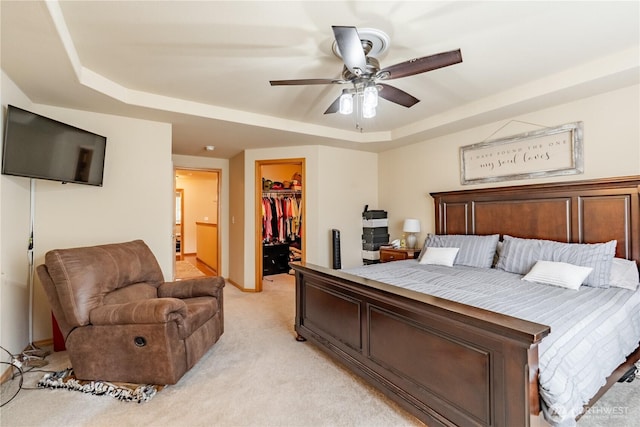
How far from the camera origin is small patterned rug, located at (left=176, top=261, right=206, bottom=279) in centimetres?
612

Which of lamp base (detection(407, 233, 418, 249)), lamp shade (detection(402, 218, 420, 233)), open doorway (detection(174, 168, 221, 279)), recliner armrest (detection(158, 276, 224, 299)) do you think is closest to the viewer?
recliner armrest (detection(158, 276, 224, 299))

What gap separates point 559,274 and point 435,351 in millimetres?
1479

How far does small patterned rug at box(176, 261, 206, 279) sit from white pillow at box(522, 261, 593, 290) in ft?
18.3

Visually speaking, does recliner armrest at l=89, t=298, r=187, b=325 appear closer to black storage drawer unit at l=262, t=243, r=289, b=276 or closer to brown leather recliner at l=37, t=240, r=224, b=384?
brown leather recliner at l=37, t=240, r=224, b=384

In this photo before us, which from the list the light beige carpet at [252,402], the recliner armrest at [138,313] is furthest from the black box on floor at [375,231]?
→ the recliner armrest at [138,313]

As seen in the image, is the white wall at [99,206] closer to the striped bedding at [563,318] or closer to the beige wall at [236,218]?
the beige wall at [236,218]

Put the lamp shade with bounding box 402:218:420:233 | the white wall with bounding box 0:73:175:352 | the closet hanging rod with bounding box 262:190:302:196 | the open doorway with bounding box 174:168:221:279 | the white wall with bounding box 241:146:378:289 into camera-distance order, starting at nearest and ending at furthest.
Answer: the white wall with bounding box 0:73:175:352 < the lamp shade with bounding box 402:218:420:233 < the white wall with bounding box 241:146:378:289 < the closet hanging rod with bounding box 262:190:302:196 < the open doorway with bounding box 174:168:221:279

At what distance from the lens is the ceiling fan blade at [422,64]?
5.64ft

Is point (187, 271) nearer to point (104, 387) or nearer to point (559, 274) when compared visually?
point (104, 387)

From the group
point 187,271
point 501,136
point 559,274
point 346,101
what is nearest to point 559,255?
point 559,274

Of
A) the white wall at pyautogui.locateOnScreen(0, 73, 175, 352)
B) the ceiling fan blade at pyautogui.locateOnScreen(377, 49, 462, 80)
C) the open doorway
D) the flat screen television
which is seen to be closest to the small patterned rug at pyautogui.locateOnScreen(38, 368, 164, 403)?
the white wall at pyautogui.locateOnScreen(0, 73, 175, 352)

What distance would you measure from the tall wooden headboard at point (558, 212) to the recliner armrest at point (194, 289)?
2.95m

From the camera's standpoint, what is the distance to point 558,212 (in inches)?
118

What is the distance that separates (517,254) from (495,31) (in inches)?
78.8
